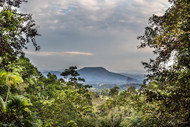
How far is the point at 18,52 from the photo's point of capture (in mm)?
6152

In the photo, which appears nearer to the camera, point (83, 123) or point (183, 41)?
point (183, 41)

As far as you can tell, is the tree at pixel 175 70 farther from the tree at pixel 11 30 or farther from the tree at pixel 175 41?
the tree at pixel 11 30

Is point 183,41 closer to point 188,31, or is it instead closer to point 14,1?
point 188,31

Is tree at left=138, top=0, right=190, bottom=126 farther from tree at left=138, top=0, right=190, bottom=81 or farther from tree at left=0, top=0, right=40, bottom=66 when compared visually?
tree at left=0, top=0, right=40, bottom=66

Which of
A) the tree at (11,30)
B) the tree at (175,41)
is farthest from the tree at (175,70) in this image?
the tree at (11,30)

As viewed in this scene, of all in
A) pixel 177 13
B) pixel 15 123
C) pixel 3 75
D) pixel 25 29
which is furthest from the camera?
pixel 3 75

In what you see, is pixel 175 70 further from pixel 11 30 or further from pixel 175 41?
pixel 11 30

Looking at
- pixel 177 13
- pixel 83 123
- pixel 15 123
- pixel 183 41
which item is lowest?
pixel 83 123

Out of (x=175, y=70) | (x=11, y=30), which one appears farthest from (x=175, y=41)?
(x=11, y=30)

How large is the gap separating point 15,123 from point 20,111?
26 cm

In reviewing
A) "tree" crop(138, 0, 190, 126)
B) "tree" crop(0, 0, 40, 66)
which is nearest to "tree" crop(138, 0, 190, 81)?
"tree" crop(138, 0, 190, 126)

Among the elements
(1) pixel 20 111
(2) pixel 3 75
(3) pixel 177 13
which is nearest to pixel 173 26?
(3) pixel 177 13

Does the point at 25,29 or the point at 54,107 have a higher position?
the point at 25,29

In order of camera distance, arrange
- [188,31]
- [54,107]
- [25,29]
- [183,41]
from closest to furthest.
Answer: [188,31] → [183,41] → [25,29] → [54,107]
